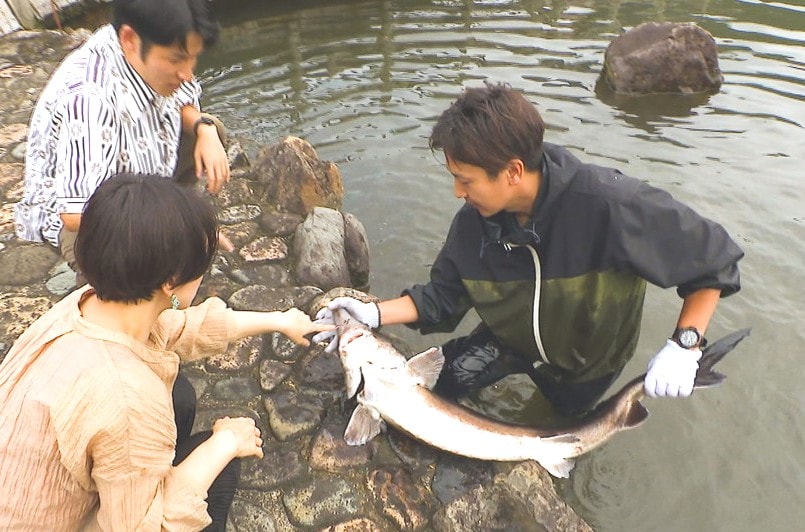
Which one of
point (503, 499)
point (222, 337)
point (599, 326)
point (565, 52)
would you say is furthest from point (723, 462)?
point (565, 52)

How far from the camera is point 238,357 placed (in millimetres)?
3957

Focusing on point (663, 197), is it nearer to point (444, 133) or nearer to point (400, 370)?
point (444, 133)

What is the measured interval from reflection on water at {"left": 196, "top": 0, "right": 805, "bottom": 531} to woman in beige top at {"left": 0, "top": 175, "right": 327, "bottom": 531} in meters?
3.03

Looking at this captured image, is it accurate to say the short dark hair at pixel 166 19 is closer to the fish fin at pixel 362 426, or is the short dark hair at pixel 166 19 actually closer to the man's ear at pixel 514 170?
the man's ear at pixel 514 170

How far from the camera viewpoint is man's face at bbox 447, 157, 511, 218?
9.44ft

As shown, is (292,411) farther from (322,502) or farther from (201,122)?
(201,122)

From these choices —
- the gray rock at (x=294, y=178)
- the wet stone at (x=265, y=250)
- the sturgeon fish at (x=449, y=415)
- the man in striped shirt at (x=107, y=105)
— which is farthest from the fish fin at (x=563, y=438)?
the gray rock at (x=294, y=178)

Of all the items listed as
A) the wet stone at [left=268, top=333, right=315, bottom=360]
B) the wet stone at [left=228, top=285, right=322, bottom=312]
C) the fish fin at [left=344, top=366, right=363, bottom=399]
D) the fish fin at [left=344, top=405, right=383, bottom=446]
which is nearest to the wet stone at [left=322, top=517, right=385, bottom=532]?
the fish fin at [left=344, top=405, right=383, bottom=446]

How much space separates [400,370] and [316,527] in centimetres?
98

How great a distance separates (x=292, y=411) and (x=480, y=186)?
1.81 metres

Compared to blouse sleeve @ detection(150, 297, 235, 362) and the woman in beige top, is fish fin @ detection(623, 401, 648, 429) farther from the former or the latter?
the woman in beige top

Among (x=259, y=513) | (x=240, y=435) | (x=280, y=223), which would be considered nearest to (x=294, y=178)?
(x=280, y=223)

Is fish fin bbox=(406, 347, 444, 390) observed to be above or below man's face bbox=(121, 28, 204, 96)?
below

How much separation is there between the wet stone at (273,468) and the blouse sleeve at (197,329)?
0.83m
